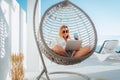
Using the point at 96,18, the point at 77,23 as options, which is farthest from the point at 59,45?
the point at 96,18

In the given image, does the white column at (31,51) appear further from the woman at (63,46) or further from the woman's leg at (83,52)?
the woman's leg at (83,52)

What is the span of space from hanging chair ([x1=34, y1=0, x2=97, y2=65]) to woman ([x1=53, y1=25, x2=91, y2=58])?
69mm

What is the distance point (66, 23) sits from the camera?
3.56 metres

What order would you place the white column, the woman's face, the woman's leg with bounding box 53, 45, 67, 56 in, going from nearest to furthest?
the woman's leg with bounding box 53, 45, 67, 56 → the woman's face → the white column

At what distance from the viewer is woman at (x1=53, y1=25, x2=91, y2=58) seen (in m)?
2.80

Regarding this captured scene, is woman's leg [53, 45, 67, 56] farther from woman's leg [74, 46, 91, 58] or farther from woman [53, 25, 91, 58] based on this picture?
woman's leg [74, 46, 91, 58]

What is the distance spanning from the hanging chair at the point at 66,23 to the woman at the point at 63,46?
0.07 meters

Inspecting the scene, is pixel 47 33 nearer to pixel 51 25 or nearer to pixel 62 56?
pixel 51 25

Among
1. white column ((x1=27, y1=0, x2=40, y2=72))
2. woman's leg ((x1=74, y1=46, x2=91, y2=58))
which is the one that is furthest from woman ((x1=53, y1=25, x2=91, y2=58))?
white column ((x1=27, y1=0, x2=40, y2=72))

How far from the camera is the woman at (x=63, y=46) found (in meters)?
2.80

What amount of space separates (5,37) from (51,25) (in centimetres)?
72

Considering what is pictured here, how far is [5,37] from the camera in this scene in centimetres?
282

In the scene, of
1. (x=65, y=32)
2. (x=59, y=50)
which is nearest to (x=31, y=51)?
(x=65, y=32)

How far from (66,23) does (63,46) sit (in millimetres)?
622
